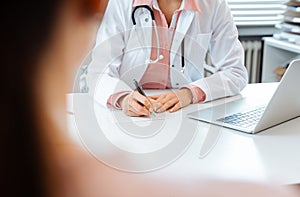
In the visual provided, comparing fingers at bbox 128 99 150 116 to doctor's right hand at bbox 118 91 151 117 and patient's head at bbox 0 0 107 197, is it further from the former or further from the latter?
patient's head at bbox 0 0 107 197

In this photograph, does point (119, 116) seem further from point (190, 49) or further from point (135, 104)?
point (190, 49)

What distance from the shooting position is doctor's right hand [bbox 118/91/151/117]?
1083 millimetres

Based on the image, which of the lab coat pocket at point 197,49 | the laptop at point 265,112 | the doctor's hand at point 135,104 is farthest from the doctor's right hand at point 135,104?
the lab coat pocket at point 197,49

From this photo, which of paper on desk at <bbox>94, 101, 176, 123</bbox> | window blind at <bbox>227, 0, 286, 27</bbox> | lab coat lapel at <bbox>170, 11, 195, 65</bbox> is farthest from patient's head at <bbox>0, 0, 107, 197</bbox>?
window blind at <bbox>227, 0, 286, 27</bbox>

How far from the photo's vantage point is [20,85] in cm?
23

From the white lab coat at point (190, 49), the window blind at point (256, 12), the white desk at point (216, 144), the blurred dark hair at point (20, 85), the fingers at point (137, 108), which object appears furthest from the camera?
the window blind at point (256, 12)

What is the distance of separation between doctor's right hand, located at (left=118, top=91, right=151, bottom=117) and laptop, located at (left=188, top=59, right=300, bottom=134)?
12 cm

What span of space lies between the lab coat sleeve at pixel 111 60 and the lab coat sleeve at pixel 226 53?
11.8 inches

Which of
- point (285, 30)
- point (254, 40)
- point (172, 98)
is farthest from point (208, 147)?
point (254, 40)

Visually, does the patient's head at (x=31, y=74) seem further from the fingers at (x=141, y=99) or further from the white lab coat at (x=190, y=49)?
the white lab coat at (x=190, y=49)

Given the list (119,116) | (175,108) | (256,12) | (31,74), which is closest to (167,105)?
(175,108)

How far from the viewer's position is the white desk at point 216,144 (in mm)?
756

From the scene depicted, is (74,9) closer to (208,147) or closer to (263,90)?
(208,147)

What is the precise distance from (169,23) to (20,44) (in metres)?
1.25
